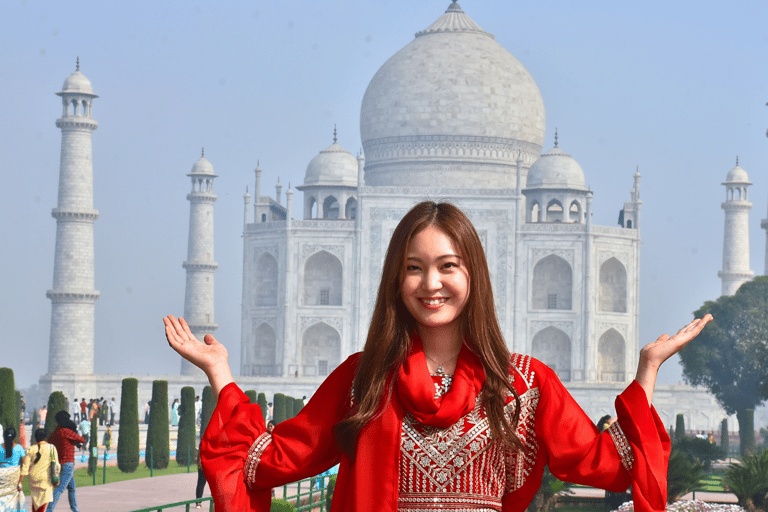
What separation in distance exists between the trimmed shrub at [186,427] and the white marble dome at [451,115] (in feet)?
52.3

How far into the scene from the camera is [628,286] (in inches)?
1171

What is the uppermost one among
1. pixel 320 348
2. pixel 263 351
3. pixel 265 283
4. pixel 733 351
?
pixel 265 283

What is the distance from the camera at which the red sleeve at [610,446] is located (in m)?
2.18

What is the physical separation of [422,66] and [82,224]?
10466mm

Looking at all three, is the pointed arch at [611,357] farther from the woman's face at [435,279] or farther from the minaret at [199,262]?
the woman's face at [435,279]

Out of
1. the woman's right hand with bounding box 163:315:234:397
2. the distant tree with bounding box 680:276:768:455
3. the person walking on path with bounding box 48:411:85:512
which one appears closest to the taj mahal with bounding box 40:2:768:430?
the distant tree with bounding box 680:276:768:455

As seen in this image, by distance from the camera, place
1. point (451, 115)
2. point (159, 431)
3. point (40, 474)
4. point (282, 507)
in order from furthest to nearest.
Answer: point (451, 115), point (159, 431), point (40, 474), point (282, 507)

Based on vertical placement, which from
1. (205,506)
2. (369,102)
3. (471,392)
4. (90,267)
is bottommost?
(205,506)

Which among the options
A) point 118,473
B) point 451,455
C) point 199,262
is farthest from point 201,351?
point 199,262

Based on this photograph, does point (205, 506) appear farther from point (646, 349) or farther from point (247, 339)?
point (247, 339)

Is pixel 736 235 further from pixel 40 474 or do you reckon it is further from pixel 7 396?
pixel 40 474

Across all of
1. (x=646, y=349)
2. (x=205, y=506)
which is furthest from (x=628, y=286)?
(x=646, y=349)

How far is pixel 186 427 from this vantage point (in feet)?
53.1

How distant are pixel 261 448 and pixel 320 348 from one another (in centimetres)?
2765
